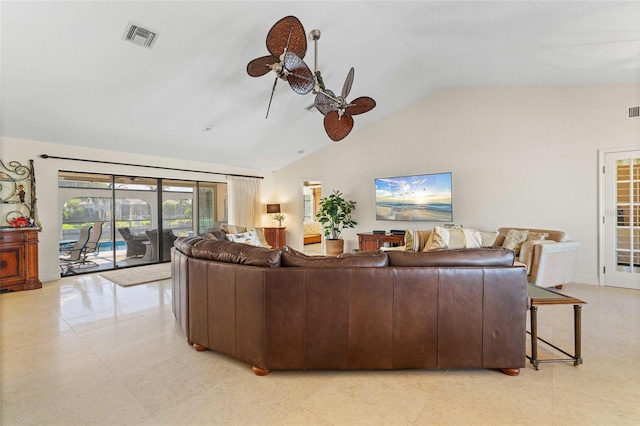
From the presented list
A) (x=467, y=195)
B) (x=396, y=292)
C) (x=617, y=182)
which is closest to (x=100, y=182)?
(x=396, y=292)

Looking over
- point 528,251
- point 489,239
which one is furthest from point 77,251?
point 528,251

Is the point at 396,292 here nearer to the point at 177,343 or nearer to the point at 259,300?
the point at 259,300

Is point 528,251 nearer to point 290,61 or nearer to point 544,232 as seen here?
point 544,232

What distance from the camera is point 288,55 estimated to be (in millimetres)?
2322

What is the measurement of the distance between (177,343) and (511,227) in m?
5.19

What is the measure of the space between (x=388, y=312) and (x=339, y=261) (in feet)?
1.52

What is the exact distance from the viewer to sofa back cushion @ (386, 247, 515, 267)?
78.8 inches

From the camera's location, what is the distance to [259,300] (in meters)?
1.99

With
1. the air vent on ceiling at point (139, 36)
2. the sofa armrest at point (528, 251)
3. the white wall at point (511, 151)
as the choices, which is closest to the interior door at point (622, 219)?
the white wall at point (511, 151)

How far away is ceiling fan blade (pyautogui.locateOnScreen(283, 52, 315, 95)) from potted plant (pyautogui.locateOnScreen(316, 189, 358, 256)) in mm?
4050

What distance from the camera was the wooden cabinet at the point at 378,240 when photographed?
5794 mm

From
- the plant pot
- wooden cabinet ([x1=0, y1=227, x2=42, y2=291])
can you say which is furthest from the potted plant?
wooden cabinet ([x1=0, y1=227, x2=42, y2=291])

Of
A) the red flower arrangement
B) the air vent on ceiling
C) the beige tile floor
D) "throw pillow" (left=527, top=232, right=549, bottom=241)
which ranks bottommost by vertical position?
the beige tile floor

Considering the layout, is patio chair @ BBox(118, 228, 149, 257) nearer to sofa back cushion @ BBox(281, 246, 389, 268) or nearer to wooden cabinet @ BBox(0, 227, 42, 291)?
wooden cabinet @ BBox(0, 227, 42, 291)
